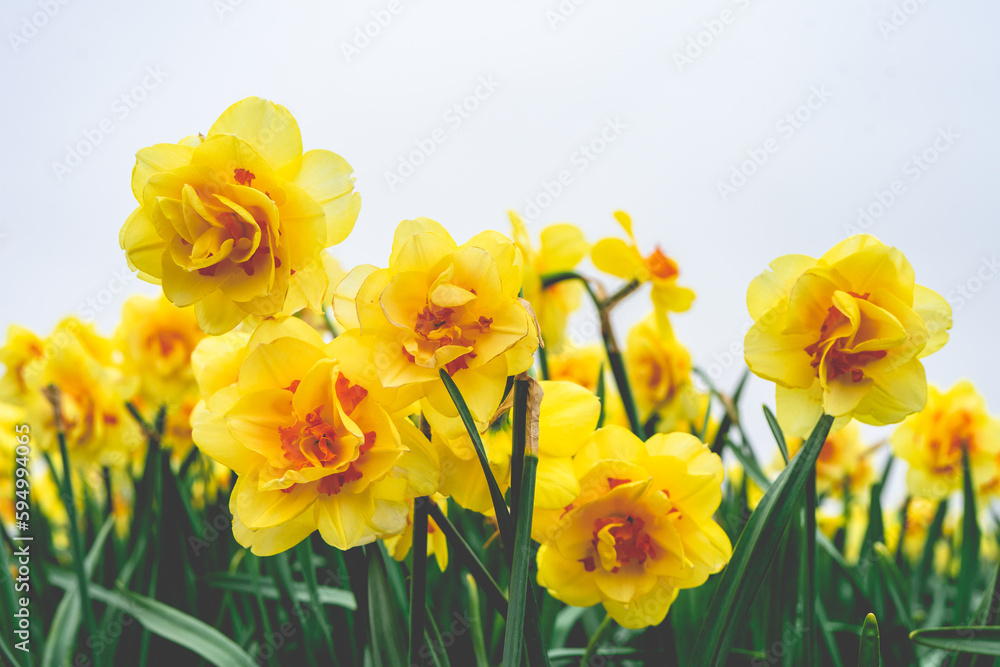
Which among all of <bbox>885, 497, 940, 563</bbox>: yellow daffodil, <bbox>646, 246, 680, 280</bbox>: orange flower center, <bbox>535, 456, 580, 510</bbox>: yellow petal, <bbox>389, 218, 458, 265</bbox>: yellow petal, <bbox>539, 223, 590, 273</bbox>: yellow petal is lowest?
<bbox>885, 497, 940, 563</bbox>: yellow daffodil

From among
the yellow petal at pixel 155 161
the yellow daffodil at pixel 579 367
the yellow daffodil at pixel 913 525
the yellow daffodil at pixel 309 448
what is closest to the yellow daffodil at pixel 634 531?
the yellow daffodil at pixel 309 448

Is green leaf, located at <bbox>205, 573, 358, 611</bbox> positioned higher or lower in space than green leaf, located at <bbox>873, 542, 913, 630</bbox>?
higher

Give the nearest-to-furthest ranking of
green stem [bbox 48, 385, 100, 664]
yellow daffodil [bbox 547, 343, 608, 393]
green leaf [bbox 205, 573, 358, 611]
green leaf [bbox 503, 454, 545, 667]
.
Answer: green leaf [bbox 503, 454, 545, 667] < green stem [bbox 48, 385, 100, 664] < green leaf [bbox 205, 573, 358, 611] < yellow daffodil [bbox 547, 343, 608, 393]

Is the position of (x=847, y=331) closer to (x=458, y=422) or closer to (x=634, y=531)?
(x=634, y=531)

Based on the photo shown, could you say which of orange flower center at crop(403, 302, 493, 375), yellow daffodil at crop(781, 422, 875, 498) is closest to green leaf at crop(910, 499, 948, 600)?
yellow daffodil at crop(781, 422, 875, 498)

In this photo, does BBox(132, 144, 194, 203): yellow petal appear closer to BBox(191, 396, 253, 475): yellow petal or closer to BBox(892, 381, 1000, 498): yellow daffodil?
BBox(191, 396, 253, 475): yellow petal

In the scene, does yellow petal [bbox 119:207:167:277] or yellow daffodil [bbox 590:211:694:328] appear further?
yellow daffodil [bbox 590:211:694:328]

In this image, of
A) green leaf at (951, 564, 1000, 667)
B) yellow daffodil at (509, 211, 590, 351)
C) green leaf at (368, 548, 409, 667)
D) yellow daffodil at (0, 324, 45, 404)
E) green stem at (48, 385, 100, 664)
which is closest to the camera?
A: green leaf at (368, 548, 409, 667)

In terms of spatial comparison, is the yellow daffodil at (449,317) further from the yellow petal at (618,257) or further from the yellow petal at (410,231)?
the yellow petal at (618,257)
